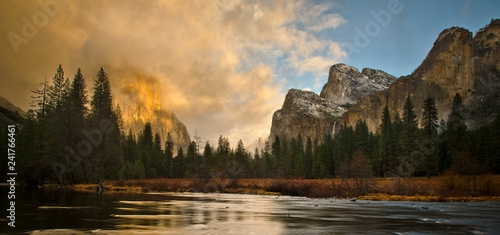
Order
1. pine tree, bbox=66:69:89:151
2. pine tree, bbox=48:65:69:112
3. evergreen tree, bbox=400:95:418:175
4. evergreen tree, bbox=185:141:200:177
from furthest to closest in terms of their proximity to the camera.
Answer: evergreen tree, bbox=185:141:200:177
evergreen tree, bbox=400:95:418:175
pine tree, bbox=48:65:69:112
pine tree, bbox=66:69:89:151

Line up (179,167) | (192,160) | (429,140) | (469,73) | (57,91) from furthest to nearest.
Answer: (469,73) → (179,167) → (192,160) → (429,140) → (57,91)

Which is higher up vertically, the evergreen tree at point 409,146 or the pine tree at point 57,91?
the pine tree at point 57,91

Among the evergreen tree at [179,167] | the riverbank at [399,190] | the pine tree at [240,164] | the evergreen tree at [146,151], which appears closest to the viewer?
the riverbank at [399,190]

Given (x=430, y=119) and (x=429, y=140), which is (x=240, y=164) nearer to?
(x=429, y=140)

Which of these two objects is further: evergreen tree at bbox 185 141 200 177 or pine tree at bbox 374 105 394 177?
evergreen tree at bbox 185 141 200 177

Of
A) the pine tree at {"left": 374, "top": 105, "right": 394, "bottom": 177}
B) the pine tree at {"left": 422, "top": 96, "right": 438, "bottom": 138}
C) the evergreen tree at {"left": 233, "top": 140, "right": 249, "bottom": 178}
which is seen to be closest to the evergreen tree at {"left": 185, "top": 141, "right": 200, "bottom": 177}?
the evergreen tree at {"left": 233, "top": 140, "right": 249, "bottom": 178}

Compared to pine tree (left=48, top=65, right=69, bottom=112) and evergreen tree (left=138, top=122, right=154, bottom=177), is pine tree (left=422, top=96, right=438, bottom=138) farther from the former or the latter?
evergreen tree (left=138, top=122, right=154, bottom=177)

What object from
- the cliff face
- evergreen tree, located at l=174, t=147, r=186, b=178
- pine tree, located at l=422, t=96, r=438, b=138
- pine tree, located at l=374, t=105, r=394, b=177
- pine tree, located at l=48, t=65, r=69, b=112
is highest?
the cliff face

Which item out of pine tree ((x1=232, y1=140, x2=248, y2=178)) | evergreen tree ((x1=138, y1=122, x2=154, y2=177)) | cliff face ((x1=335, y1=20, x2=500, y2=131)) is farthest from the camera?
cliff face ((x1=335, y1=20, x2=500, y2=131))

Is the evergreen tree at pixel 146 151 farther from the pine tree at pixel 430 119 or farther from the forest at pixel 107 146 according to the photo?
the pine tree at pixel 430 119

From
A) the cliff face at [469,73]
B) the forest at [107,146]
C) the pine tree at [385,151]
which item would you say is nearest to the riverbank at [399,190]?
the forest at [107,146]

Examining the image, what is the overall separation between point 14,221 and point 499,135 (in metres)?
76.4

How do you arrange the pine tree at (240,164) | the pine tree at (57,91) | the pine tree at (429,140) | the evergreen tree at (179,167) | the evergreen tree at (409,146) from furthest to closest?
the evergreen tree at (179,167)
the pine tree at (240,164)
the evergreen tree at (409,146)
the pine tree at (429,140)
the pine tree at (57,91)

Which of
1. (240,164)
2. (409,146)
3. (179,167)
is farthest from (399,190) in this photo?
(179,167)
